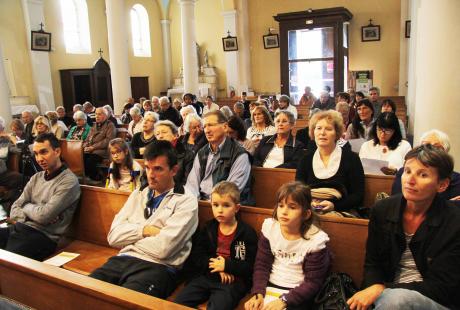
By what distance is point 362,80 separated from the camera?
49.0 ft

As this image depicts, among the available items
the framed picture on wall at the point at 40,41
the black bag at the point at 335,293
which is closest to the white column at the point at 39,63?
the framed picture on wall at the point at 40,41

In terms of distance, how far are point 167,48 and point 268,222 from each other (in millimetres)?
16539

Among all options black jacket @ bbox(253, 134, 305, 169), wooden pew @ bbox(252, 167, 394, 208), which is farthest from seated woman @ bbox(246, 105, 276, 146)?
wooden pew @ bbox(252, 167, 394, 208)

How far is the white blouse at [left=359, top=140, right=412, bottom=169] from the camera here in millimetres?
3758

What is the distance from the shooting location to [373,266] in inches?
82.4

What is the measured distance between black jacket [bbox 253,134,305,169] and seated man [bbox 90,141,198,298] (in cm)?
169

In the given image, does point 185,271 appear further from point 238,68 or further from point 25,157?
point 238,68

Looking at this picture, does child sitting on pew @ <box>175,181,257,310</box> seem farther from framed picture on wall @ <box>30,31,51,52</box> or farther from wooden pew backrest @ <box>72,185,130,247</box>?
framed picture on wall @ <box>30,31,51,52</box>

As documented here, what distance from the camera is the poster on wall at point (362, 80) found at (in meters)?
14.9

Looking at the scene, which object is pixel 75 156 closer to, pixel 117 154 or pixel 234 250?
pixel 117 154

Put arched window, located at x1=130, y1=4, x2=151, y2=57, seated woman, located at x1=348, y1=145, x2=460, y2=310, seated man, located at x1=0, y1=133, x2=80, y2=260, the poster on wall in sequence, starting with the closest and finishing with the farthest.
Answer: seated woman, located at x1=348, y1=145, x2=460, y2=310 → seated man, located at x1=0, y1=133, x2=80, y2=260 → the poster on wall → arched window, located at x1=130, y1=4, x2=151, y2=57

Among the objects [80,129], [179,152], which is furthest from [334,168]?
[80,129]

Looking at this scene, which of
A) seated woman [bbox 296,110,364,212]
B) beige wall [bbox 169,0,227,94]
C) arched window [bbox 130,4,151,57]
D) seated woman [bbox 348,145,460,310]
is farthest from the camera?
beige wall [bbox 169,0,227,94]

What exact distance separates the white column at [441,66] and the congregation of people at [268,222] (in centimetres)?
112
